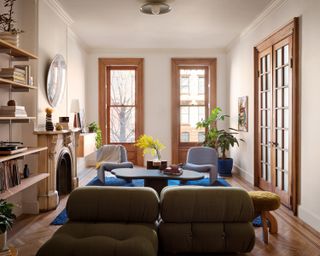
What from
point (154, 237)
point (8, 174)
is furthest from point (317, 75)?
point (8, 174)

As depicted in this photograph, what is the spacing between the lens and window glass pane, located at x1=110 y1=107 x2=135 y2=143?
368 inches

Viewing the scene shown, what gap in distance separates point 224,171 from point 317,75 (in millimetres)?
4040

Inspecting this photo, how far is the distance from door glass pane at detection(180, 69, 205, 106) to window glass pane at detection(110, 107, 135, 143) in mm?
1425

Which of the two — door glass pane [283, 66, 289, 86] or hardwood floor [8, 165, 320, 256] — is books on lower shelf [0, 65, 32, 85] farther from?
door glass pane [283, 66, 289, 86]

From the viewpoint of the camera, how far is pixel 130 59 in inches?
359

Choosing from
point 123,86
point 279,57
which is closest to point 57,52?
point 123,86

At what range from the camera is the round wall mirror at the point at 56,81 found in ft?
18.1

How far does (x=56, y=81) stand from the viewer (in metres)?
5.85

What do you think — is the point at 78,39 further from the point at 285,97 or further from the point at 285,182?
the point at 285,182

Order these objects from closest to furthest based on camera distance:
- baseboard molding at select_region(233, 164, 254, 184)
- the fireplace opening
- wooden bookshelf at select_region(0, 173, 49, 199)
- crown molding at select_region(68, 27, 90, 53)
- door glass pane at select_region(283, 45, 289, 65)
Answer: wooden bookshelf at select_region(0, 173, 49, 199) → door glass pane at select_region(283, 45, 289, 65) → the fireplace opening → baseboard molding at select_region(233, 164, 254, 184) → crown molding at select_region(68, 27, 90, 53)

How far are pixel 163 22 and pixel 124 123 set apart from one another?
11.4 ft

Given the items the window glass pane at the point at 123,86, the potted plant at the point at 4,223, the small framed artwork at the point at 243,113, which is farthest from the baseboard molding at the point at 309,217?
the window glass pane at the point at 123,86

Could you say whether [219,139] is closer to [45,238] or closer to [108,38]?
[108,38]

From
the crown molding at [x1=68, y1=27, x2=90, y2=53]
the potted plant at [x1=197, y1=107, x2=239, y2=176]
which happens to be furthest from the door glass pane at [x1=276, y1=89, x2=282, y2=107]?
the crown molding at [x1=68, y1=27, x2=90, y2=53]
